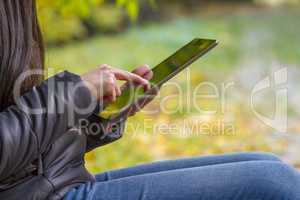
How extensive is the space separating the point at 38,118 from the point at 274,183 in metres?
0.65

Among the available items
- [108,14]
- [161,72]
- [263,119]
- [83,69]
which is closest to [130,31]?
[108,14]

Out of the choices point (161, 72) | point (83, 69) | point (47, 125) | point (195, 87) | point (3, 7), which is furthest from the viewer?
point (83, 69)

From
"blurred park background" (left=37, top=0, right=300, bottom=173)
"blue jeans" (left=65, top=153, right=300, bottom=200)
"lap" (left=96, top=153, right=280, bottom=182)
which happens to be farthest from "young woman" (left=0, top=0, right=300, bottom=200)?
"blurred park background" (left=37, top=0, right=300, bottom=173)

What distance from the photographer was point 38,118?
158 cm

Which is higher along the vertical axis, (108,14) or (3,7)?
(108,14)

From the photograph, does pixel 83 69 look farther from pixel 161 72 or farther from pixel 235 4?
pixel 161 72

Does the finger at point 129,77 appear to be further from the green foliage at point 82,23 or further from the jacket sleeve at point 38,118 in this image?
the green foliage at point 82,23

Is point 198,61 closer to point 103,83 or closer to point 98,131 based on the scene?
point 98,131

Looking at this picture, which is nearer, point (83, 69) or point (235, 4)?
point (83, 69)

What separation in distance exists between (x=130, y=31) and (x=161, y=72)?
6.74 meters

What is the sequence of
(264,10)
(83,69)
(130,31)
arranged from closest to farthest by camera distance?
(83,69), (130,31), (264,10)

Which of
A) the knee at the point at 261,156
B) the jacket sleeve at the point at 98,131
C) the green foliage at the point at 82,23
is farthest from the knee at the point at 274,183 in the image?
the green foliage at the point at 82,23

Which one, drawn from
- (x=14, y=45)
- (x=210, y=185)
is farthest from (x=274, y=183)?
(x=14, y=45)

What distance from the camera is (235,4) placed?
9961 millimetres
